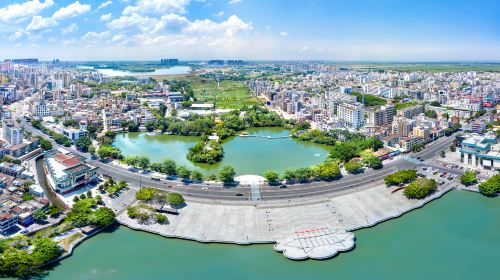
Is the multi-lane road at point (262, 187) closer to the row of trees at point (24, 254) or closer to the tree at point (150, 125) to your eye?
the row of trees at point (24, 254)

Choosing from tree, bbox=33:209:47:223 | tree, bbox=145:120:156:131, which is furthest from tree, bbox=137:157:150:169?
tree, bbox=145:120:156:131

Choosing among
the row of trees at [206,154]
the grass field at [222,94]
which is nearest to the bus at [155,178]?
the row of trees at [206,154]

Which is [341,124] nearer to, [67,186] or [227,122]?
[227,122]

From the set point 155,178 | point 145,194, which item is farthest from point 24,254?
point 155,178

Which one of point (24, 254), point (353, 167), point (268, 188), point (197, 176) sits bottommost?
point (24, 254)

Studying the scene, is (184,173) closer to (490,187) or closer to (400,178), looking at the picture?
(400,178)

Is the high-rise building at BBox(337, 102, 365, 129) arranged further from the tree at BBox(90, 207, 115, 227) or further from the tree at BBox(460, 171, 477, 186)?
the tree at BBox(90, 207, 115, 227)
